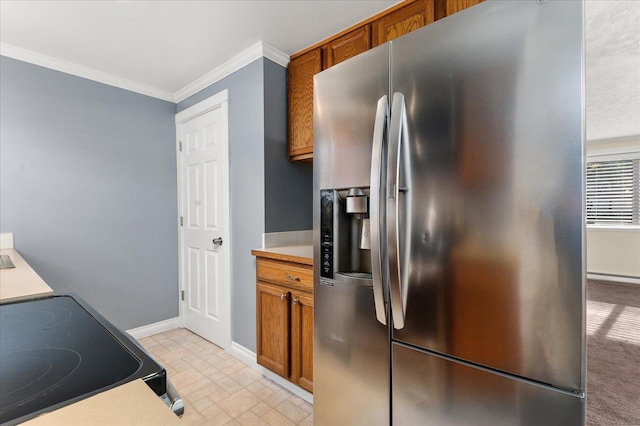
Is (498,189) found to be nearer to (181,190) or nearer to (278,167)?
(278,167)

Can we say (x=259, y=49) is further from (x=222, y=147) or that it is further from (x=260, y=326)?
(x=260, y=326)

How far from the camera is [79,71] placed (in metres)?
2.48

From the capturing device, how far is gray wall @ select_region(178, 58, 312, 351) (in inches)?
88.0

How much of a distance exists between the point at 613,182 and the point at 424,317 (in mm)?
6260

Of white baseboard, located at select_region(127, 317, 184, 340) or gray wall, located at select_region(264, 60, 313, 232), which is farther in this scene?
white baseboard, located at select_region(127, 317, 184, 340)

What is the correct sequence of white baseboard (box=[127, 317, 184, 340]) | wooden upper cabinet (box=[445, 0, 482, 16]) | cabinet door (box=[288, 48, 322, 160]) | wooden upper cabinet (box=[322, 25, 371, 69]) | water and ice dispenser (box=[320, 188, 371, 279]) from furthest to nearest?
1. white baseboard (box=[127, 317, 184, 340])
2. cabinet door (box=[288, 48, 322, 160])
3. wooden upper cabinet (box=[322, 25, 371, 69])
4. wooden upper cabinet (box=[445, 0, 482, 16])
5. water and ice dispenser (box=[320, 188, 371, 279])

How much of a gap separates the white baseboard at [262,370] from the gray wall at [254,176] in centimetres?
5

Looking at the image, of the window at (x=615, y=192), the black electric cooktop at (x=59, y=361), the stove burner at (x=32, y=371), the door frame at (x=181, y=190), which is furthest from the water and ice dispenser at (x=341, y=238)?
the window at (x=615, y=192)

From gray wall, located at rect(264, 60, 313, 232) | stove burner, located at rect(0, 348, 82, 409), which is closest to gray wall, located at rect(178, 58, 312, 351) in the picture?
gray wall, located at rect(264, 60, 313, 232)

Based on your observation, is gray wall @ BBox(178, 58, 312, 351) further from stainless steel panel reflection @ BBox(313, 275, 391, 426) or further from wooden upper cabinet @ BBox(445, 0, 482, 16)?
wooden upper cabinet @ BBox(445, 0, 482, 16)

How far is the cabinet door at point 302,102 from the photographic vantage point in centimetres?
218

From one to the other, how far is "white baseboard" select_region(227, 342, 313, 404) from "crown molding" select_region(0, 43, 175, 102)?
244 cm

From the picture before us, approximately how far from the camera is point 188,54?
230 centimetres

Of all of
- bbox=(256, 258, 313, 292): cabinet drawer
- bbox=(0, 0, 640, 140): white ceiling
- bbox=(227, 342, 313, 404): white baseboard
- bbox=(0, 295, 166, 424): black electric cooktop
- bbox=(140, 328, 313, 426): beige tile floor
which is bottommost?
bbox=(140, 328, 313, 426): beige tile floor
